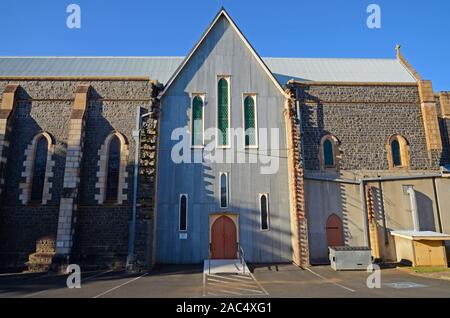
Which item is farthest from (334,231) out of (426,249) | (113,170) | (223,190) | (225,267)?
(113,170)

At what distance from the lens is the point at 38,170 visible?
19531 mm

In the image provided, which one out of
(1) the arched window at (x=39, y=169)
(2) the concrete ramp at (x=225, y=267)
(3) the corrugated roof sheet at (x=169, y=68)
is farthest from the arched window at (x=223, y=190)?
(1) the arched window at (x=39, y=169)

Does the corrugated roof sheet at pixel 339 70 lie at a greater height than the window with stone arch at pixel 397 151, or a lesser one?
greater

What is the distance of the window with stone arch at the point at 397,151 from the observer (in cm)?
2092

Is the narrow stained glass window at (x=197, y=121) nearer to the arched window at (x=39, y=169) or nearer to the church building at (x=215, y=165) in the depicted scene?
the church building at (x=215, y=165)

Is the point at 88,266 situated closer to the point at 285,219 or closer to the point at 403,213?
the point at 285,219

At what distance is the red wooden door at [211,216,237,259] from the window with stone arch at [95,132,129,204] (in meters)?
5.72

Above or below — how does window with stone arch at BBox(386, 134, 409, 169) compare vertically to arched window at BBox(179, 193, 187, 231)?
above

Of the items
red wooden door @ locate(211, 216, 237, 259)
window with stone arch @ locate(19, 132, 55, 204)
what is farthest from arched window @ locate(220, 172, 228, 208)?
window with stone arch @ locate(19, 132, 55, 204)

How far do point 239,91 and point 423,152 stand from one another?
12.9m

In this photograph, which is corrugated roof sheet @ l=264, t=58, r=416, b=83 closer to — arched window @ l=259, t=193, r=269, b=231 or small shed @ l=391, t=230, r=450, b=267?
arched window @ l=259, t=193, r=269, b=231

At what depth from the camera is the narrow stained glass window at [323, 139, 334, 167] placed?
20.9 m

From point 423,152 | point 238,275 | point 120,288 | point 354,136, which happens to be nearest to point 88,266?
point 120,288

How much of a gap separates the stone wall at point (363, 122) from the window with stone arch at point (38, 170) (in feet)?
52.3
